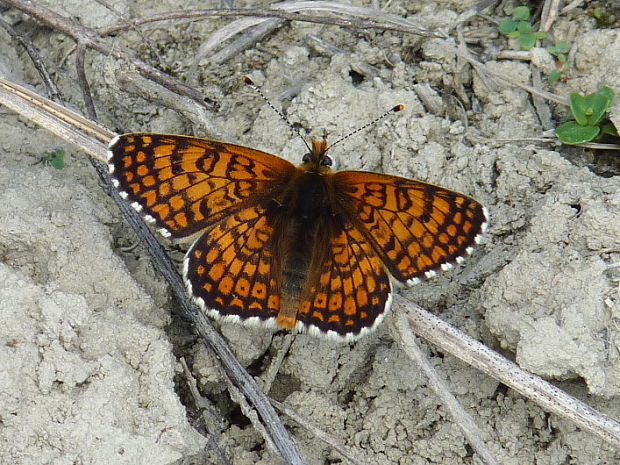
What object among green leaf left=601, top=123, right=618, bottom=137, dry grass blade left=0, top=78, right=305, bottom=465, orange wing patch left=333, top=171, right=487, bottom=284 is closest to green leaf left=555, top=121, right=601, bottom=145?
green leaf left=601, top=123, right=618, bottom=137

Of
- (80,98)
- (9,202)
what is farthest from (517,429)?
(80,98)

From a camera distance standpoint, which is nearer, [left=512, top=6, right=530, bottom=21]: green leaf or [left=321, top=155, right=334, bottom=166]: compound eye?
[left=321, top=155, right=334, bottom=166]: compound eye

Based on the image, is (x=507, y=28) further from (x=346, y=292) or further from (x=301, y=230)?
(x=346, y=292)

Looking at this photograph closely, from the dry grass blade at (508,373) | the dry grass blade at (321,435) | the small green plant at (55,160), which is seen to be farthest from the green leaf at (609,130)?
the small green plant at (55,160)

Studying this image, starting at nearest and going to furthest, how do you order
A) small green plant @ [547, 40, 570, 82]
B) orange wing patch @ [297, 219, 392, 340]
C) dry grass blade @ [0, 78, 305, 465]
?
orange wing patch @ [297, 219, 392, 340]
dry grass blade @ [0, 78, 305, 465]
small green plant @ [547, 40, 570, 82]

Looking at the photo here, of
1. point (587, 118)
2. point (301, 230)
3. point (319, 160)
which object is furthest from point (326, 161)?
point (587, 118)

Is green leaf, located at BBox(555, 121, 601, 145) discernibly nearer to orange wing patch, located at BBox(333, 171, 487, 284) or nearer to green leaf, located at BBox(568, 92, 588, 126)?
green leaf, located at BBox(568, 92, 588, 126)

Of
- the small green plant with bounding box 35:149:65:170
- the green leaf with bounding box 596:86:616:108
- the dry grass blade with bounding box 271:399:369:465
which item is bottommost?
the dry grass blade with bounding box 271:399:369:465
